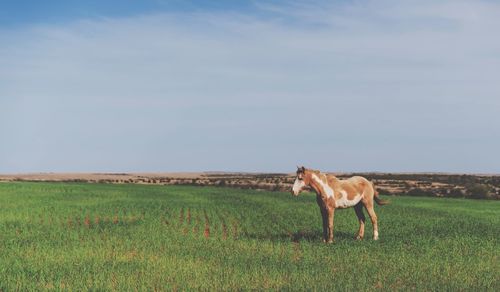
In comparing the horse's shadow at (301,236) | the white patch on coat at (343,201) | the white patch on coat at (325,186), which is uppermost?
the white patch on coat at (325,186)

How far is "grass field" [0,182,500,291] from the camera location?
1350 centimetres

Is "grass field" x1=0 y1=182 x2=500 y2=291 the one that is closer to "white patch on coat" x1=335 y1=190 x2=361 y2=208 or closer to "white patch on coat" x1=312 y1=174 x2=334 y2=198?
"white patch on coat" x1=335 y1=190 x2=361 y2=208

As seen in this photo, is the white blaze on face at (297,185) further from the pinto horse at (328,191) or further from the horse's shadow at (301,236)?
the horse's shadow at (301,236)

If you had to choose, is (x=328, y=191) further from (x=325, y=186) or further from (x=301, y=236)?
(x=301, y=236)

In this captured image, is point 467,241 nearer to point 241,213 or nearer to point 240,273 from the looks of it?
point 240,273

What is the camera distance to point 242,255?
17.5m

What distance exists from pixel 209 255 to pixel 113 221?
14199mm

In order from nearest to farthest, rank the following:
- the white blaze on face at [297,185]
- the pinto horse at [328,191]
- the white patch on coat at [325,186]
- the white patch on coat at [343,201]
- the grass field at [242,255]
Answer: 1. the grass field at [242,255]
2. the white blaze on face at [297,185]
3. the pinto horse at [328,191]
4. the white patch on coat at [325,186]
5. the white patch on coat at [343,201]

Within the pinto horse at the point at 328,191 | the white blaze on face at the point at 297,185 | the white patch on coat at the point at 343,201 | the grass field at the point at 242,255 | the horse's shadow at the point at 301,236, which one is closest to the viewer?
the grass field at the point at 242,255

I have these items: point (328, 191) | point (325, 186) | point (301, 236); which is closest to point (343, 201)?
point (328, 191)

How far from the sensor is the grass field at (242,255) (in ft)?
Result: 44.3

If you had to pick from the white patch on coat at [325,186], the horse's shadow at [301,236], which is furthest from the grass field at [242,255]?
the white patch on coat at [325,186]

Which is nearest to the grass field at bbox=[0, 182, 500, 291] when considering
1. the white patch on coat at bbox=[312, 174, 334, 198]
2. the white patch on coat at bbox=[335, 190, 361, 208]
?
the white patch on coat at bbox=[335, 190, 361, 208]

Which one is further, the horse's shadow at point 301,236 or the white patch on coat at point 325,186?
the horse's shadow at point 301,236
